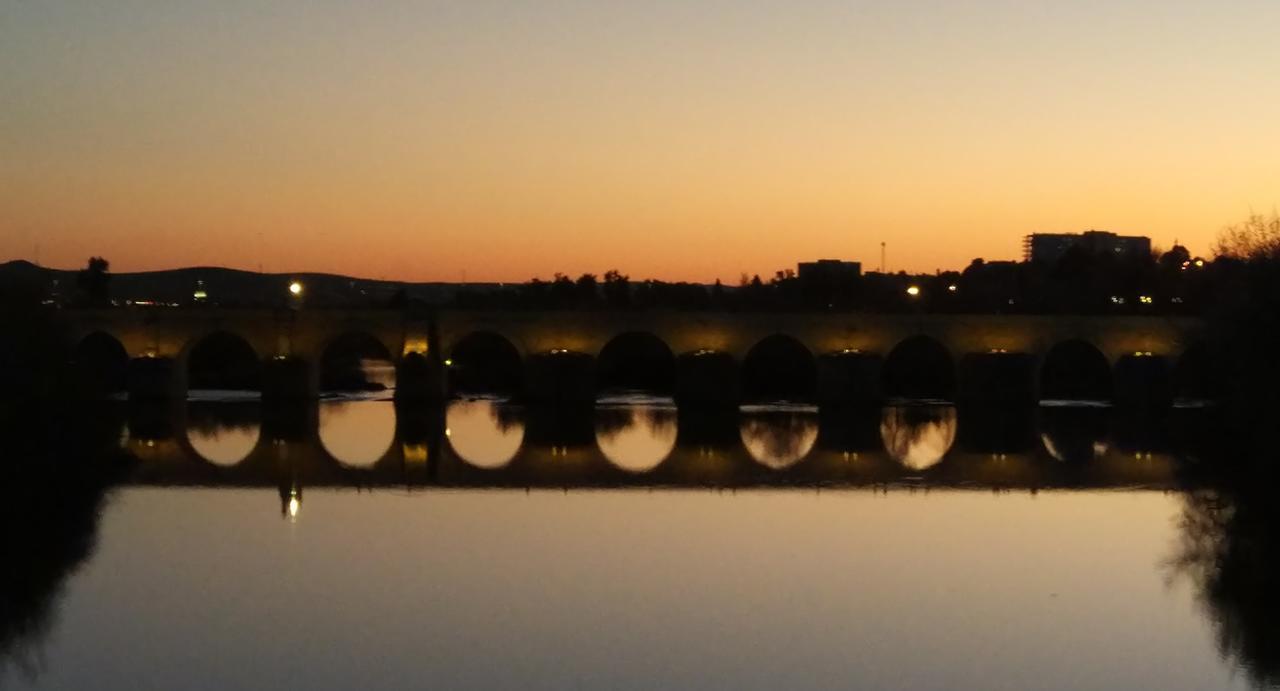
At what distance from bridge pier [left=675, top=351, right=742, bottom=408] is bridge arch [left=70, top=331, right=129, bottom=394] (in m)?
13.5

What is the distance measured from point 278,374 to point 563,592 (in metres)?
27.2

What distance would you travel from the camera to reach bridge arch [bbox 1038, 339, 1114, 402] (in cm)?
5047

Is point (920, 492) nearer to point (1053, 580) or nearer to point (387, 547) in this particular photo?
point (1053, 580)

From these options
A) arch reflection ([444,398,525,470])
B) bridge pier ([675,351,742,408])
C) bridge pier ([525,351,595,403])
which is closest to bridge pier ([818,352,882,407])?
bridge pier ([675,351,742,408])

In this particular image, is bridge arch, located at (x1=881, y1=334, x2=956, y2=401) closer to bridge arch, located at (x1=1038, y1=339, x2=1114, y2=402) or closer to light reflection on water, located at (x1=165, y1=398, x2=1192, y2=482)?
bridge arch, located at (x1=1038, y1=339, x2=1114, y2=402)

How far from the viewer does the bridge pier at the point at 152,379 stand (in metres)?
39.8

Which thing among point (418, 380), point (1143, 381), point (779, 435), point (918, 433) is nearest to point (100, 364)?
point (418, 380)

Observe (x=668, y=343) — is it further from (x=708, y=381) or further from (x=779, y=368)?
(x=779, y=368)

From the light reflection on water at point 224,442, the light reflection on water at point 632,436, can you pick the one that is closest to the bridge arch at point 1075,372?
the light reflection on water at point 632,436

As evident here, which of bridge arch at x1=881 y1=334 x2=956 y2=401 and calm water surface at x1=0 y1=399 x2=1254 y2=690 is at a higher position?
bridge arch at x1=881 y1=334 x2=956 y2=401

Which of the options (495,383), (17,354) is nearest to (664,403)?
(495,383)

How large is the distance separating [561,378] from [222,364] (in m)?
25.4

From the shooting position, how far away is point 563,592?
14.2 metres

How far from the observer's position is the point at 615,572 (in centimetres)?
1522
